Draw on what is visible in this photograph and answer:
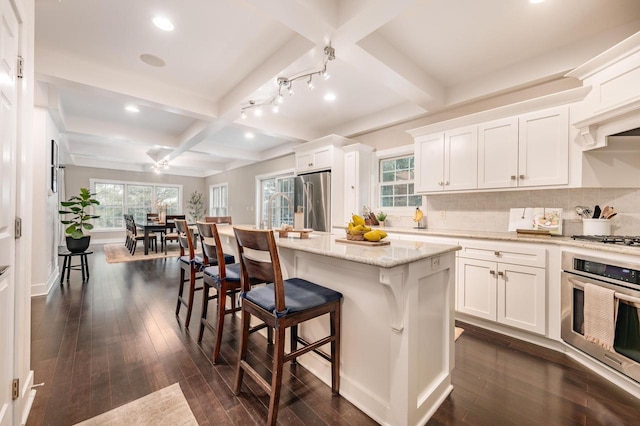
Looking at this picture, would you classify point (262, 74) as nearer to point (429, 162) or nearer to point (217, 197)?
point (429, 162)

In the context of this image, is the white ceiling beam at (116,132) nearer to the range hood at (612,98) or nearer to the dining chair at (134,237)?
the dining chair at (134,237)

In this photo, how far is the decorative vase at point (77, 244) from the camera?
13.2 ft

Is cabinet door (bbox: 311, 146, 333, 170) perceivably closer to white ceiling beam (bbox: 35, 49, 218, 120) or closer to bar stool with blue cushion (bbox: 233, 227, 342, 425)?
white ceiling beam (bbox: 35, 49, 218, 120)

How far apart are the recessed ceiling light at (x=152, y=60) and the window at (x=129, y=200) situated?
639cm

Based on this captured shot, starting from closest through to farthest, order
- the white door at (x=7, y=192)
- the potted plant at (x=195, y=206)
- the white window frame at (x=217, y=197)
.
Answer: the white door at (x=7, y=192) → the white window frame at (x=217, y=197) → the potted plant at (x=195, y=206)

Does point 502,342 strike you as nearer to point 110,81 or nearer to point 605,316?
point 605,316

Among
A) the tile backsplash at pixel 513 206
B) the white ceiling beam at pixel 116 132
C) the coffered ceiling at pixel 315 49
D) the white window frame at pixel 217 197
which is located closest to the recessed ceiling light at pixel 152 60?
the coffered ceiling at pixel 315 49

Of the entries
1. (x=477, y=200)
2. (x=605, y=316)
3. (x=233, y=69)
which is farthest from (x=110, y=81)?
(x=605, y=316)

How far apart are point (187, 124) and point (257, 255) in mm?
3948

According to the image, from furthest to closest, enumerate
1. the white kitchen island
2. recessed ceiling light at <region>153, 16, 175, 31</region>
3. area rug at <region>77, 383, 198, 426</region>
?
recessed ceiling light at <region>153, 16, 175, 31</region>, area rug at <region>77, 383, 198, 426</region>, the white kitchen island

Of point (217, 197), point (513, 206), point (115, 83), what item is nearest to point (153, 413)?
point (115, 83)

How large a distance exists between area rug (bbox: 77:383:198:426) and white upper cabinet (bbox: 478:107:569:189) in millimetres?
3249

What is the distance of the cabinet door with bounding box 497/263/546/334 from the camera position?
2.26 m

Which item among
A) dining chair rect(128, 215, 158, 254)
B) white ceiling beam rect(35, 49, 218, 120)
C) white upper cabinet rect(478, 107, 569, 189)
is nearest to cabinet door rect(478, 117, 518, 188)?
white upper cabinet rect(478, 107, 569, 189)
